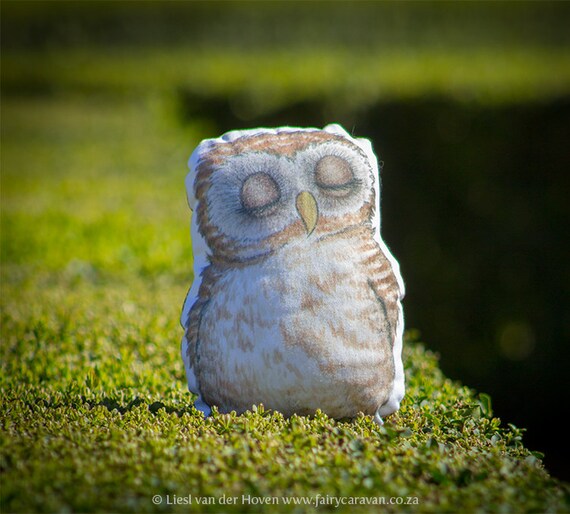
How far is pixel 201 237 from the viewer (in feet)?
13.5

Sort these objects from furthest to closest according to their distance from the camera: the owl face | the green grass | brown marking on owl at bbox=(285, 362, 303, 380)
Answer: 1. the owl face
2. brown marking on owl at bbox=(285, 362, 303, 380)
3. the green grass

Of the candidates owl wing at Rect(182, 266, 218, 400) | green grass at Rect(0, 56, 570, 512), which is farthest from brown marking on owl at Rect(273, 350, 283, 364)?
owl wing at Rect(182, 266, 218, 400)

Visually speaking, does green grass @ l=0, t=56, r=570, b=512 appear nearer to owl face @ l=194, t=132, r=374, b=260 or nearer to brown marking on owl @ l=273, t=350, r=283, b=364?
brown marking on owl @ l=273, t=350, r=283, b=364

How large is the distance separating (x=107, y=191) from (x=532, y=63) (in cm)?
596

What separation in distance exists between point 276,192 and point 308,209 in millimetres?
176

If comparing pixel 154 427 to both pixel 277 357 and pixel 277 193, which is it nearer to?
pixel 277 357

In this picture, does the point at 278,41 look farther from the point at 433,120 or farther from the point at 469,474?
the point at 469,474

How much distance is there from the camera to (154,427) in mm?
3676

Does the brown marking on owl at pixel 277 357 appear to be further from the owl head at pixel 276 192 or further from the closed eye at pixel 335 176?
the closed eye at pixel 335 176

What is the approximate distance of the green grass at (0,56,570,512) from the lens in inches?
121

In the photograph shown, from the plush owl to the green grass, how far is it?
0.62 feet

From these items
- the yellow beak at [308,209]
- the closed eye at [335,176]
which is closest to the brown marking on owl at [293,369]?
the yellow beak at [308,209]

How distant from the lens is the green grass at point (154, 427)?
308 centimetres

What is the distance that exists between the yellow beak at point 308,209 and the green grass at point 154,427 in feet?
2.99
